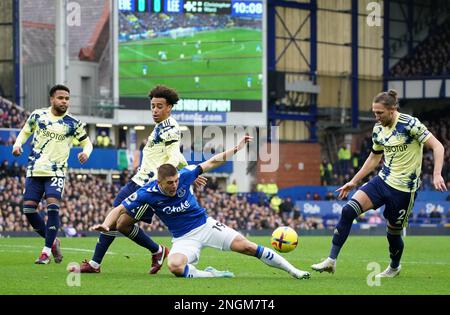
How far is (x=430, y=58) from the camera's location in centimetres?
6134

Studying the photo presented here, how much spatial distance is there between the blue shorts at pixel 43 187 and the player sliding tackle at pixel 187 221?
9.58ft

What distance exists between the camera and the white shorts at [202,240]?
13.5 metres

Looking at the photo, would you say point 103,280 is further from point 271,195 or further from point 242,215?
point 271,195

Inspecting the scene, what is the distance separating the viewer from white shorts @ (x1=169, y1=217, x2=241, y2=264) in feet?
44.4

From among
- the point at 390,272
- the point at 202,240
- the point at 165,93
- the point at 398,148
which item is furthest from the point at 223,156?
the point at 390,272

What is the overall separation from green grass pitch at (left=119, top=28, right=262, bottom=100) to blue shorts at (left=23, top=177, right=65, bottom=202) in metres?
31.1

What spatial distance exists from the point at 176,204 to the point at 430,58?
49587 mm

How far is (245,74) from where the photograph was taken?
50.8m

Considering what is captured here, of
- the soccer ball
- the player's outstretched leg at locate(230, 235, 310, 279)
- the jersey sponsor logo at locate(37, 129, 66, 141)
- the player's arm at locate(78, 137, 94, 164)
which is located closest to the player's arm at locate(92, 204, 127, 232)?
the player's outstretched leg at locate(230, 235, 310, 279)

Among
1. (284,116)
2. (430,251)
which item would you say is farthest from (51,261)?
(284,116)

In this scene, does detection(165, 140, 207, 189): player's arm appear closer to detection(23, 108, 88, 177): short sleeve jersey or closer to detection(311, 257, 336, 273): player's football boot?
detection(311, 257, 336, 273): player's football boot

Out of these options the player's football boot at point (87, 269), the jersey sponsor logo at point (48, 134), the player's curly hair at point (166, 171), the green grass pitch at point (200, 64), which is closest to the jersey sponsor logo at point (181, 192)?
the player's curly hair at point (166, 171)

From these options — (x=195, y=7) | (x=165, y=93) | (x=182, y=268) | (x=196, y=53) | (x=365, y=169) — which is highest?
(x=195, y=7)

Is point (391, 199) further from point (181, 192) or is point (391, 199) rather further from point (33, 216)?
point (33, 216)
